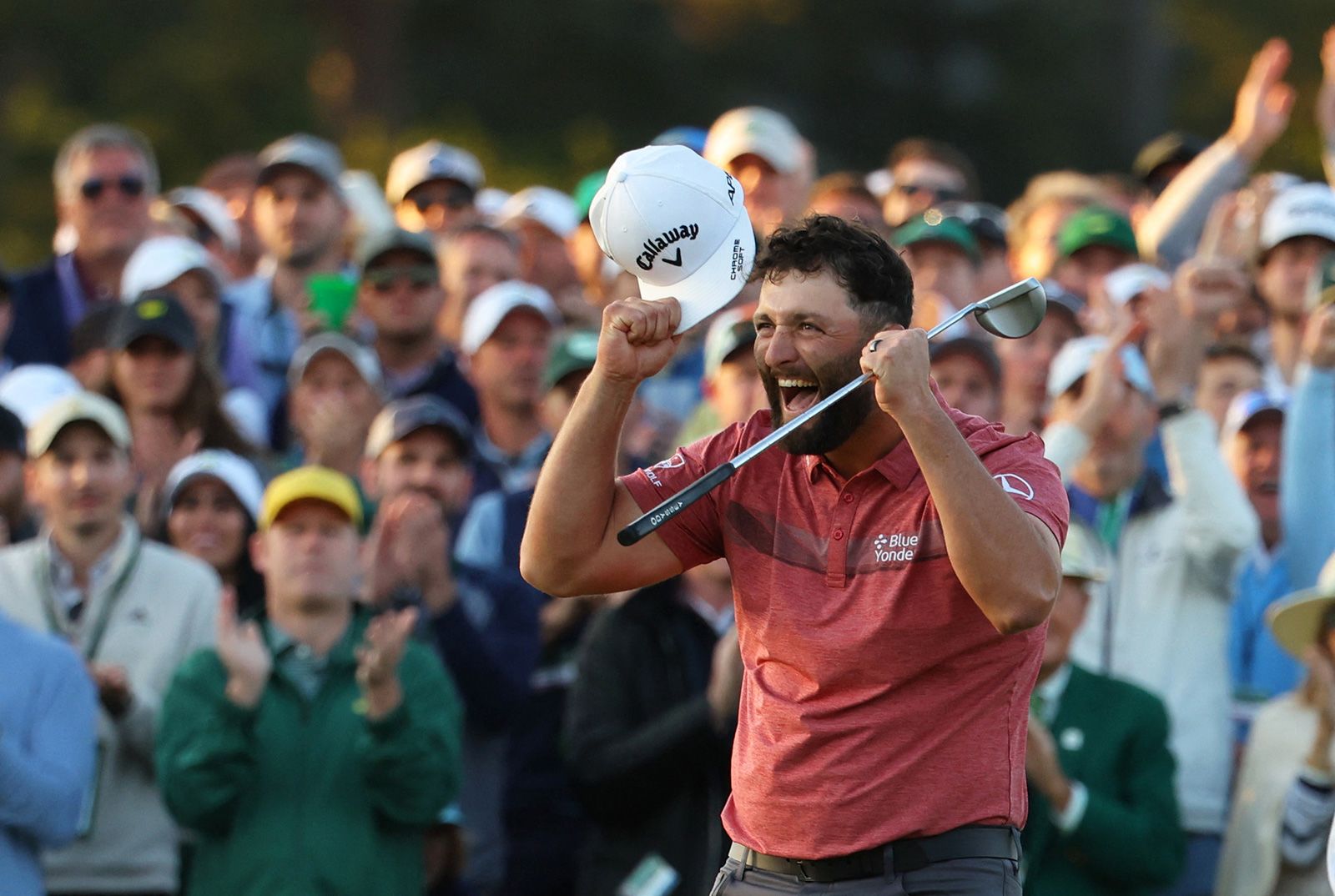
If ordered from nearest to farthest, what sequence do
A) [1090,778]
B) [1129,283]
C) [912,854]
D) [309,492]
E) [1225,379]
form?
[912,854] < [1090,778] < [309,492] < [1225,379] < [1129,283]

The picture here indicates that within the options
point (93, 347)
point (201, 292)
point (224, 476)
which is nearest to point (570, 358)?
point (224, 476)

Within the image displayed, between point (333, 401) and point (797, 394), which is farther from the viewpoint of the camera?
point (333, 401)

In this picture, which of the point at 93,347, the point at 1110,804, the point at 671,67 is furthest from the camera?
the point at 671,67

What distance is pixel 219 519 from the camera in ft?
30.8

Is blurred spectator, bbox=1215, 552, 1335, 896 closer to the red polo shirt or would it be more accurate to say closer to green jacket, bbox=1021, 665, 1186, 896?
green jacket, bbox=1021, 665, 1186, 896

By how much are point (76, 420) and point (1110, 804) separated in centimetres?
397

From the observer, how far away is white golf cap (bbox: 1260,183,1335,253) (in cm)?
1080

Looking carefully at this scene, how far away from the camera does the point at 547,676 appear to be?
371 inches

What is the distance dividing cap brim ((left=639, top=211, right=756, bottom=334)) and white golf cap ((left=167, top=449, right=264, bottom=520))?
3.68 metres

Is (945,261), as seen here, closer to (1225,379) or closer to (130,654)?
(1225,379)

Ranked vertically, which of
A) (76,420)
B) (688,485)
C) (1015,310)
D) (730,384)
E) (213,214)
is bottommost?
(688,485)

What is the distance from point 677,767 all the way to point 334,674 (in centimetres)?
122

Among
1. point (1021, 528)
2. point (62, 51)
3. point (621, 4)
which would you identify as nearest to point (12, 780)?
point (1021, 528)

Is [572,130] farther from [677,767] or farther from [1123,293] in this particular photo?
[677,767]
